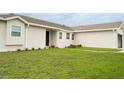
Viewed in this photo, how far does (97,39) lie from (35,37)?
270 inches

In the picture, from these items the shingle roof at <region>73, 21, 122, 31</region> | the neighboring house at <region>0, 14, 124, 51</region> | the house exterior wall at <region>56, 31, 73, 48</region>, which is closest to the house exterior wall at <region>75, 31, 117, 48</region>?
the neighboring house at <region>0, 14, 124, 51</region>

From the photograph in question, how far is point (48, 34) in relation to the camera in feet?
61.0

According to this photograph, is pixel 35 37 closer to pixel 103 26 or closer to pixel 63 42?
pixel 63 42

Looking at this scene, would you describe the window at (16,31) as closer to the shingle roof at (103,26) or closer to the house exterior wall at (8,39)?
the house exterior wall at (8,39)

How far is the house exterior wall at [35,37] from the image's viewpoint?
48.3 ft

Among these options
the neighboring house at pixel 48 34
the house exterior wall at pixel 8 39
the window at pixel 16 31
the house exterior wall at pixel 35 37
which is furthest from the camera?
the house exterior wall at pixel 35 37

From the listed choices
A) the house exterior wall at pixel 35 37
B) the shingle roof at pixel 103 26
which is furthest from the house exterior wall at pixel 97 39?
the house exterior wall at pixel 35 37

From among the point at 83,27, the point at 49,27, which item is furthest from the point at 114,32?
the point at 49,27

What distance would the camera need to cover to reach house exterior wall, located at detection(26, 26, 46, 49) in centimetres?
1474

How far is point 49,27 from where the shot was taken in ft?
56.6

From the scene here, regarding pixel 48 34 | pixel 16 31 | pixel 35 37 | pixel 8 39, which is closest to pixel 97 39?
pixel 48 34
